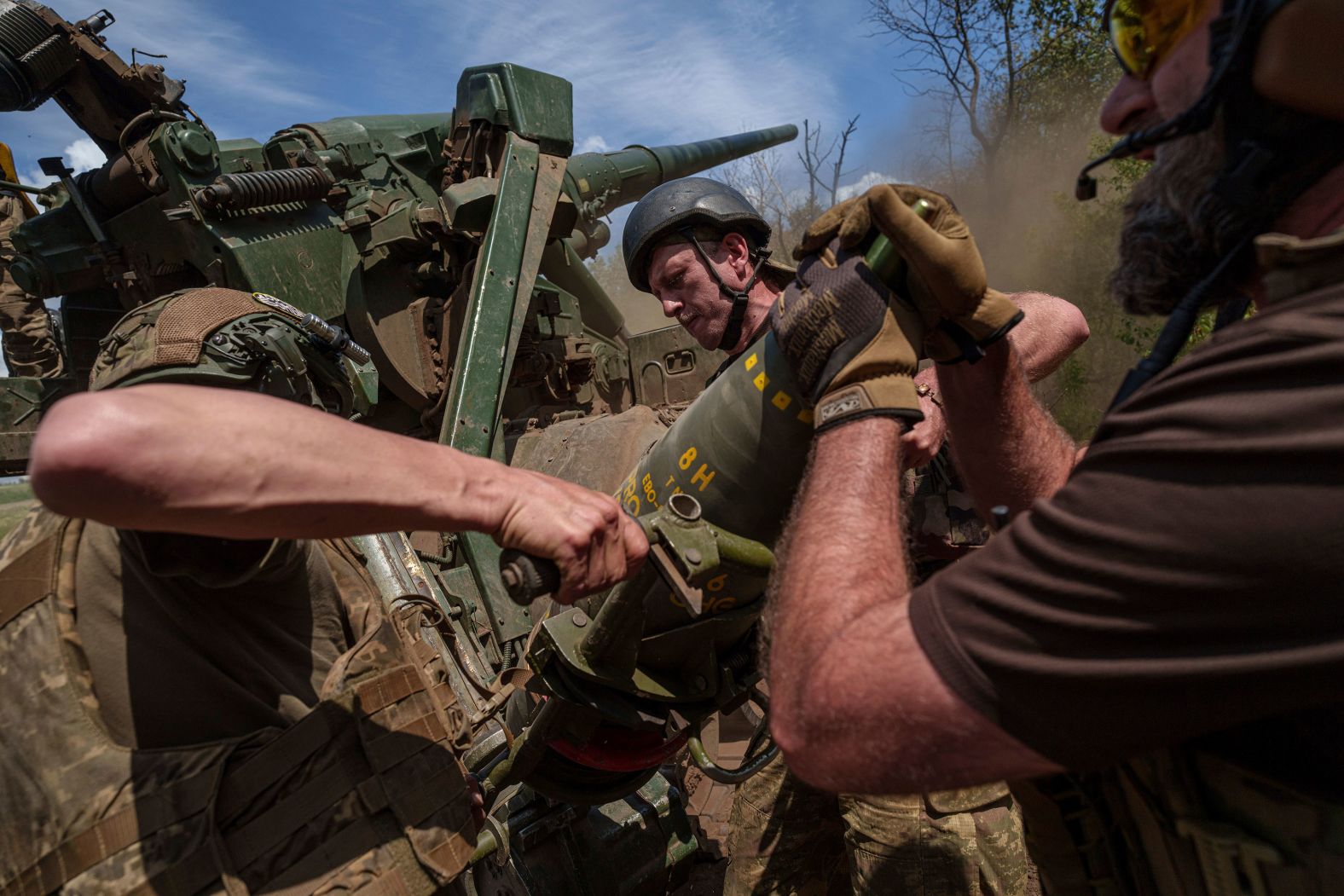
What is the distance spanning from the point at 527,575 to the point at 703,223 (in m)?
2.34

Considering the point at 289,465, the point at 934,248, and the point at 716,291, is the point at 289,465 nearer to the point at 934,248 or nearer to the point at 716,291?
the point at 934,248

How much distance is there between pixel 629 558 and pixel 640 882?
290 centimetres

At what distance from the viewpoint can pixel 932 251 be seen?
165 cm

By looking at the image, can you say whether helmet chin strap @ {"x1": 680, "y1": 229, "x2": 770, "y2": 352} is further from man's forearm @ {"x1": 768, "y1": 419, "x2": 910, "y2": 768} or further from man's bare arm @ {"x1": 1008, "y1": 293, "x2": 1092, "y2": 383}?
man's forearm @ {"x1": 768, "y1": 419, "x2": 910, "y2": 768}

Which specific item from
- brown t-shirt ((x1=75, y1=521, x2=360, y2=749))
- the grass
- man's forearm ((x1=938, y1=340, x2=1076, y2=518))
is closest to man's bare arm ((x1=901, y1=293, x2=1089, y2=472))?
man's forearm ((x1=938, y1=340, x2=1076, y2=518))

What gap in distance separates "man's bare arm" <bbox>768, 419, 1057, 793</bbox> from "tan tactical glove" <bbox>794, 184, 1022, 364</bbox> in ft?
1.21

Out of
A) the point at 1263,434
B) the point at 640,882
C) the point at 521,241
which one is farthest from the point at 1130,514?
the point at 521,241

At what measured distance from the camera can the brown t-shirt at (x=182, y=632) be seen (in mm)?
1731

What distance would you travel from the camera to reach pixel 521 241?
5.61 m

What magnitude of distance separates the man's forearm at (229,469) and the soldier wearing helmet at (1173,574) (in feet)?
2.37

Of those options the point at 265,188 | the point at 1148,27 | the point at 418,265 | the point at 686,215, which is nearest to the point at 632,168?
the point at 418,265

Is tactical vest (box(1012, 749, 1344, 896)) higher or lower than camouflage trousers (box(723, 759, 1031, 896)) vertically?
higher

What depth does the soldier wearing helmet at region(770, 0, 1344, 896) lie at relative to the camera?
103 centimetres

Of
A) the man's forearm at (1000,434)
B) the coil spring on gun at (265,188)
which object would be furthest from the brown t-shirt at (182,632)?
the coil spring on gun at (265,188)
